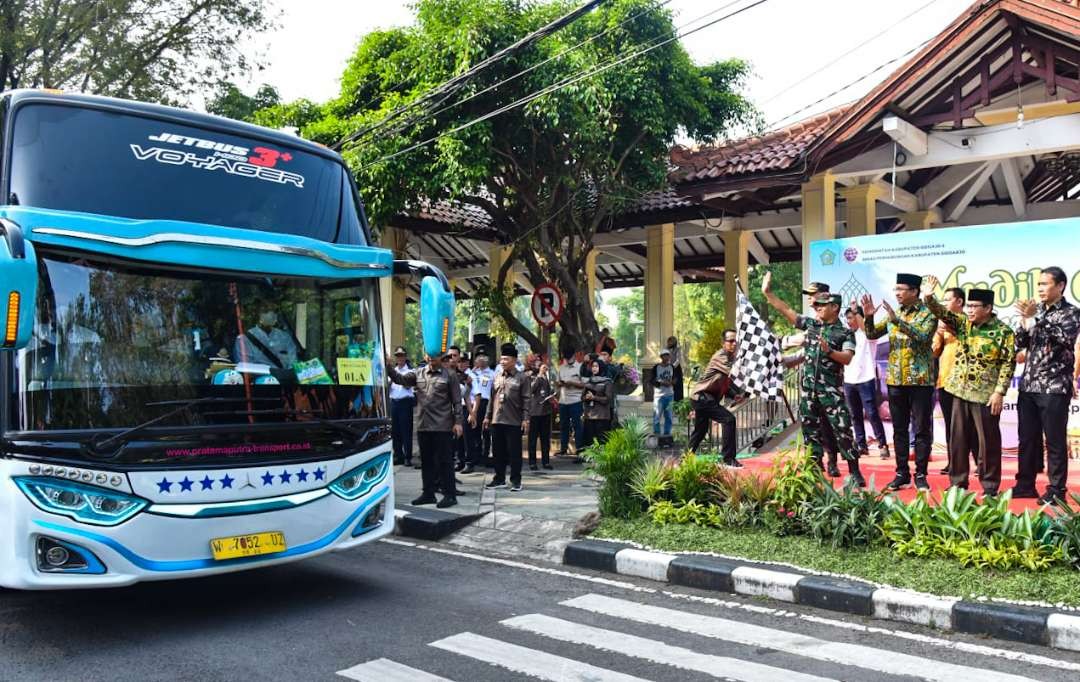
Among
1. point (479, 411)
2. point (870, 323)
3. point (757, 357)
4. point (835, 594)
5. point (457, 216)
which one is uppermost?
point (457, 216)

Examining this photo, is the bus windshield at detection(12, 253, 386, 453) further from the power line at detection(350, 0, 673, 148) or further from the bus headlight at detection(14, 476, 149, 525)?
the power line at detection(350, 0, 673, 148)

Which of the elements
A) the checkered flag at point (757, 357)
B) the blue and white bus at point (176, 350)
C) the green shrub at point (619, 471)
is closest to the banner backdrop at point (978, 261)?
the checkered flag at point (757, 357)

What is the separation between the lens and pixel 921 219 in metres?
14.5

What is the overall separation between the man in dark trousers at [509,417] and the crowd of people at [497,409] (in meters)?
0.01

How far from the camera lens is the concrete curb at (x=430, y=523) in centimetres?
870

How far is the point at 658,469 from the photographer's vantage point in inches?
317

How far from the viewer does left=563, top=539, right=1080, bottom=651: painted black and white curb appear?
5051mm

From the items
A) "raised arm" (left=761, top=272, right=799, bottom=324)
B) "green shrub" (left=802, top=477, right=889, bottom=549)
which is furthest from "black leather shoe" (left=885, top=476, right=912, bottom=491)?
"raised arm" (left=761, top=272, right=799, bottom=324)

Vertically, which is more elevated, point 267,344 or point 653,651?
point 267,344

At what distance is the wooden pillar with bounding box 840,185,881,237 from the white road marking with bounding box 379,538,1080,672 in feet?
28.8

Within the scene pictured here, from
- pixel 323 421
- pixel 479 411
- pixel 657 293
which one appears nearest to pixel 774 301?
pixel 323 421

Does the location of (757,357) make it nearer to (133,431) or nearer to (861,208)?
(861,208)

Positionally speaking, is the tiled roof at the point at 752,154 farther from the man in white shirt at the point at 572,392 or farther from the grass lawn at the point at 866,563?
the grass lawn at the point at 866,563

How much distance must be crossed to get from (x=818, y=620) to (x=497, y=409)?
19.1ft
